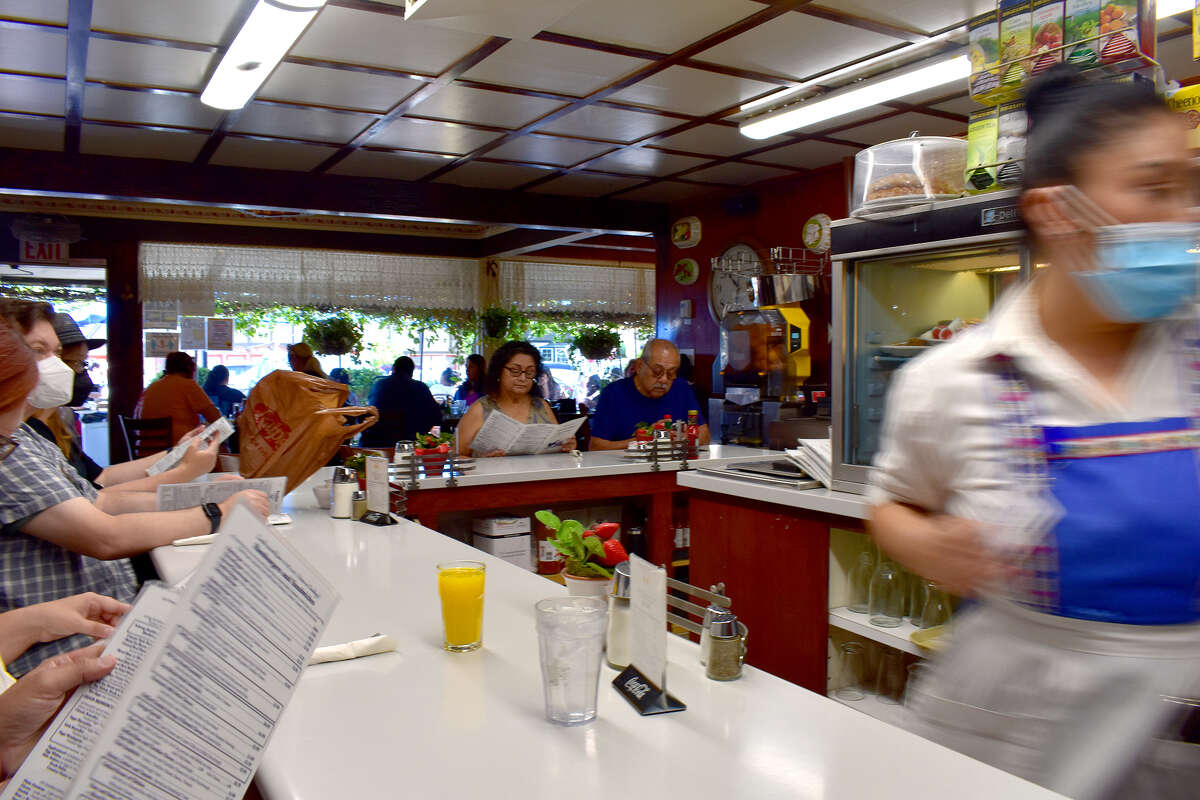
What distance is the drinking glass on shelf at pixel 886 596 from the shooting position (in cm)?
254

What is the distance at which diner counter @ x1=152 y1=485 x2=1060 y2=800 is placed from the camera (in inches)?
42.6

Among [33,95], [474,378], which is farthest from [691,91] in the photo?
[474,378]

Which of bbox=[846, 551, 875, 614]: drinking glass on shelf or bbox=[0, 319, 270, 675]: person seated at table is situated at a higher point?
bbox=[0, 319, 270, 675]: person seated at table

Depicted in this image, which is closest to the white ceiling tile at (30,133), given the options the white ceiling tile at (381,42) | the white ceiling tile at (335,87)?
the white ceiling tile at (335,87)

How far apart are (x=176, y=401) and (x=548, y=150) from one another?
358cm

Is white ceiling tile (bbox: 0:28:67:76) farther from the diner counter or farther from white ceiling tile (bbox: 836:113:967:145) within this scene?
white ceiling tile (bbox: 836:113:967:145)

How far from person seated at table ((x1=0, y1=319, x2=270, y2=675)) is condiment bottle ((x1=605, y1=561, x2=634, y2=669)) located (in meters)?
0.82

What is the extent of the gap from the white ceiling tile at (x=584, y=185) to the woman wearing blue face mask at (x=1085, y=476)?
6135 mm

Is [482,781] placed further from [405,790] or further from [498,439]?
[498,439]

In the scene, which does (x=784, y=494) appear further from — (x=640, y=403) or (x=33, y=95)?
(x=33, y=95)

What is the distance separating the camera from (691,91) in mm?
4914

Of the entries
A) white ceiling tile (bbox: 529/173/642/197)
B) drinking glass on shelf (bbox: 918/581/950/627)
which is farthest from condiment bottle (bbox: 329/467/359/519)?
white ceiling tile (bbox: 529/173/642/197)

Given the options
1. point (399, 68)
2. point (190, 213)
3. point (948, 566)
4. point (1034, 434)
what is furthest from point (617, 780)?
point (190, 213)

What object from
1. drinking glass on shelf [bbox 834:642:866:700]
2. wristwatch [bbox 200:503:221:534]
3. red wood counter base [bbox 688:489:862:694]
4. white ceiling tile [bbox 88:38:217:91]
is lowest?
drinking glass on shelf [bbox 834:642:866:700]
